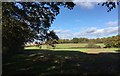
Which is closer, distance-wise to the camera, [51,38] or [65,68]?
[65,68]

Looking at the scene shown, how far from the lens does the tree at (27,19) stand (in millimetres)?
15758

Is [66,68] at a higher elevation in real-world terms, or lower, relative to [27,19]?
lower

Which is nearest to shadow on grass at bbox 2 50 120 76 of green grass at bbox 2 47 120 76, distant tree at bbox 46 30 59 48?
green grass at bbox 2 47 120 76

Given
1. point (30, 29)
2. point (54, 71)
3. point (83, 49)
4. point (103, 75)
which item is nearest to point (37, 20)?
point (30, 29)

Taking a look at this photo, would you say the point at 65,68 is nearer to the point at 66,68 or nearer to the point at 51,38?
the point at 66,68

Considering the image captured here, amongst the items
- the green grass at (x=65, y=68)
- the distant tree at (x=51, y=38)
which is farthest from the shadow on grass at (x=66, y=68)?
the distant tree at (x=51, y=38)

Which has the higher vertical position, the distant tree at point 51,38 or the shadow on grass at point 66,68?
the distant tree at point 51,38

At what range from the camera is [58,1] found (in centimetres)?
1603

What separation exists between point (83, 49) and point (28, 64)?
1331 cm

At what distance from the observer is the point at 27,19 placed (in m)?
16.8

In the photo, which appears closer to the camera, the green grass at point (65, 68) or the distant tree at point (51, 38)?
the green grass at point (65, 68)

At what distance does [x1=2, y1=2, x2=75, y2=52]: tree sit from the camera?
15.8m

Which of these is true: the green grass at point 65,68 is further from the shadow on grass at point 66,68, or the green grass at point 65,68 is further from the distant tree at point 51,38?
the distant tree at point 51,38

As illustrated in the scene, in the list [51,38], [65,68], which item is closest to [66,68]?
[65,68]
